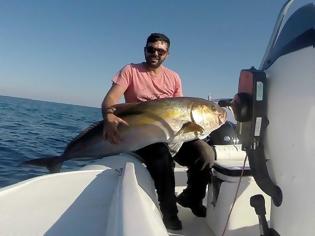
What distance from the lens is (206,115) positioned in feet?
9.96

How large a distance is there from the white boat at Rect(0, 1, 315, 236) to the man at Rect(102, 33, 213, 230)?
1.32 ft

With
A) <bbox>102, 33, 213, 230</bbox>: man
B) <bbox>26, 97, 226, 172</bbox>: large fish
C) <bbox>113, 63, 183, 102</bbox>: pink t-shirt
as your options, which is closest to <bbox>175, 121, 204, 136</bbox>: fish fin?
<bbox>26, 97, 226, 172</bbox>: large fish

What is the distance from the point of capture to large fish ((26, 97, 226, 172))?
9.86ft

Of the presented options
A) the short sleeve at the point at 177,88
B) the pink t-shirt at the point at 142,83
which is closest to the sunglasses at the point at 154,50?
the pink t-shirt at the point at 142,83

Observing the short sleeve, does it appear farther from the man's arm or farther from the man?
the man's arm

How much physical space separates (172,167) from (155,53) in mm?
1179

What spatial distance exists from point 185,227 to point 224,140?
1.65 metres

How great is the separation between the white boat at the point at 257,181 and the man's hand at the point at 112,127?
2.04 ft

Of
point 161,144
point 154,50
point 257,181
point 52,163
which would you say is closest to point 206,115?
point 161,144

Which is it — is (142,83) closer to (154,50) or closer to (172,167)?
(154,50)

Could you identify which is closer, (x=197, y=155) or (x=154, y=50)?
(x=197, y=155)

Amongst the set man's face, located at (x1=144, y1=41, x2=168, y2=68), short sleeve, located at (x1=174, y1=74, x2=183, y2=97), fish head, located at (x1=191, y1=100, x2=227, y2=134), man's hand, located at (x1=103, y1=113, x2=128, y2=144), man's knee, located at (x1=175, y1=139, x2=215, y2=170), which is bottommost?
man's knee, located at (x1=175, y1=139, x2=215, y2=170)

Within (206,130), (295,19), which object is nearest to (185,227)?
(206,130)

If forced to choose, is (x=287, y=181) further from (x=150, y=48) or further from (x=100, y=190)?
(x=150, y=48)
